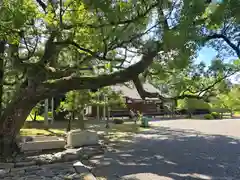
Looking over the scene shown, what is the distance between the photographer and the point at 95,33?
4793mm

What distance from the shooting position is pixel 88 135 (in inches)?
345

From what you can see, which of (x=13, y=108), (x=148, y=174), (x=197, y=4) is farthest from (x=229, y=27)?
(x=13, y=108)

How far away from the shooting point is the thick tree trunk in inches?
260

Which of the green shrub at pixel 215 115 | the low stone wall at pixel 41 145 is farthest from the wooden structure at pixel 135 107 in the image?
the low stone wall at pixel 41 145

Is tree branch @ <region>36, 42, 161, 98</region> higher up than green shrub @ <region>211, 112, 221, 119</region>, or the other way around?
tree branch @ <region>36, 42, 161, 98</region>

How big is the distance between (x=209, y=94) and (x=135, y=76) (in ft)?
9.13

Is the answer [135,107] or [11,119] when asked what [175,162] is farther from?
[135,107]

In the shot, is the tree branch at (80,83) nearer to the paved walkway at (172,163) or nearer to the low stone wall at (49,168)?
the low stone wall at (49,168)

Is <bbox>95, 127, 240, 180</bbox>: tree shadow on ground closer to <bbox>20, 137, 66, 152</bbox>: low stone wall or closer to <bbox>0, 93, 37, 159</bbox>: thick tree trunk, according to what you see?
<bbox>20, 137, 66, 152</bbox>: low stone wall

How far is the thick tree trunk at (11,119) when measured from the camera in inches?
260

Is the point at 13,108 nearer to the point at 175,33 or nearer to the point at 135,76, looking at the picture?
the point at 135,76

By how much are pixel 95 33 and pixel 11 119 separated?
13.4 ft

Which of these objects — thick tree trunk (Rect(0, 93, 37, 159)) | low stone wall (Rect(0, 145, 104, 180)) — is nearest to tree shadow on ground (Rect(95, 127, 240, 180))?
low stone wall (Rect(0, 145, 104, 180))

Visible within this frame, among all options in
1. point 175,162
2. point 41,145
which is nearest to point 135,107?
point 41,145
